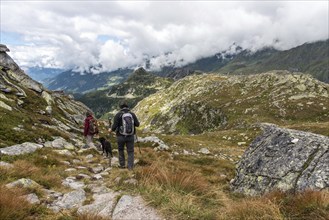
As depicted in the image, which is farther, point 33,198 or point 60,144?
point 60,144

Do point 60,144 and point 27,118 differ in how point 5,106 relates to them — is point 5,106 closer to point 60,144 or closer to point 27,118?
point 27,118

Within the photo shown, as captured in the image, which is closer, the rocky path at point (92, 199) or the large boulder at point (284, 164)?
the rocky path at point (92, 199)

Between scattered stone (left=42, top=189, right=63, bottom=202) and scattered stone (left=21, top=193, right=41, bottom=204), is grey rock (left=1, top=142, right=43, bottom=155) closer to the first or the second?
scattered stone (left=42, top=189, right=63, bottom=202)

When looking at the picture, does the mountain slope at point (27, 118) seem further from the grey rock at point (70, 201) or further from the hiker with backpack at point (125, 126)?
the grey rock at point (70, 201)

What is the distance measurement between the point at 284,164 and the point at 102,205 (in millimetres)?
6991

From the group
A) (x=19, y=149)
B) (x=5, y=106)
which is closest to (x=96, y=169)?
(x=19, y=149)

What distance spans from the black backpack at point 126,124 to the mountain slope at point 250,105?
72798 millimetres

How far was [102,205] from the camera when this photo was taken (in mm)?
10555

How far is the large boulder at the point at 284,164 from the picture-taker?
11.4 metres

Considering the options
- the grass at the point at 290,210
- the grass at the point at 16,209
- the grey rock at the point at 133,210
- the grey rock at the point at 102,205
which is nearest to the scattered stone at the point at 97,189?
the grey rock at the point at 102,205

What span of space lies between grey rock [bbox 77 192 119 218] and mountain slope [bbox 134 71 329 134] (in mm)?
78598

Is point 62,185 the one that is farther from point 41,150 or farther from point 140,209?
point 41,150

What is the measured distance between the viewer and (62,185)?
45.9ft

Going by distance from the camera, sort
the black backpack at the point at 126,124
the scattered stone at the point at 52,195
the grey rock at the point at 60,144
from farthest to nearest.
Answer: the grey rock at the point at 60,144
the black backpack at the point at 126,124
the scattered stone at the point at 52,195
